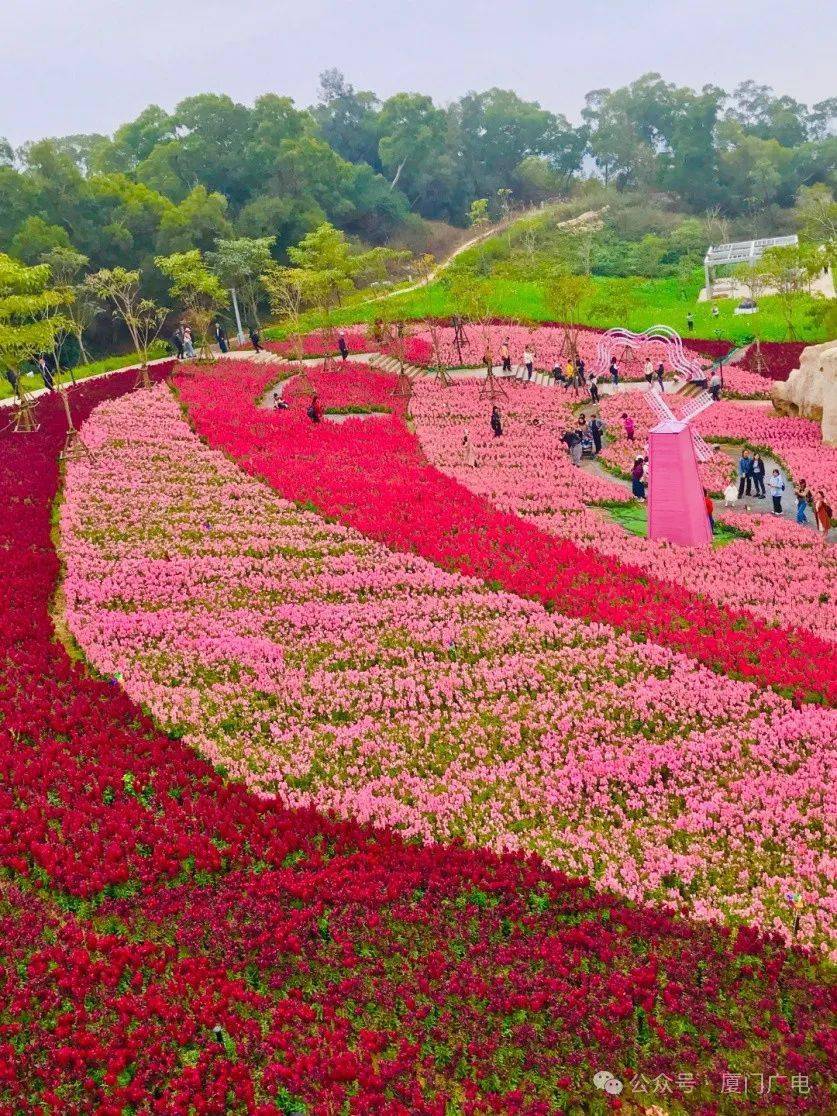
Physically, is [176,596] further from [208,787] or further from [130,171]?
[130,171]

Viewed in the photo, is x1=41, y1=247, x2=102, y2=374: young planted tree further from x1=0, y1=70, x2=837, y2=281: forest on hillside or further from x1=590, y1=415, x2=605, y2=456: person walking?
x1=590, y1=415, x2=605, y2=456: person walking

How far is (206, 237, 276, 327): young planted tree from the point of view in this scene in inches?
2026

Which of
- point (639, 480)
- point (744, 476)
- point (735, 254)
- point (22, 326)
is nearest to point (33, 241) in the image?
point (22, 326)

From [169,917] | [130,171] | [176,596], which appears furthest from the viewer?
[130,171]

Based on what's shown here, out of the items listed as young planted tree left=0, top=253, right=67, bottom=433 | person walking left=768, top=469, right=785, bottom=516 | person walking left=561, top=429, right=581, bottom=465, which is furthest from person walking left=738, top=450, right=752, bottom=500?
young planted tree left=0, top=253, right=67, bottom=433

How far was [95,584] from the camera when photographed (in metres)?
16.1

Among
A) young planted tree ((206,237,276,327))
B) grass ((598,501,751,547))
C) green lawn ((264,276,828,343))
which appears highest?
young planted tree ((206,237,276,327))

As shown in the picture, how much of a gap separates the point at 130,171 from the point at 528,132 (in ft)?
189

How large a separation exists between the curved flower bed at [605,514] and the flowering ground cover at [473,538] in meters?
0.61

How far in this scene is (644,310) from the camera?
53.8 m

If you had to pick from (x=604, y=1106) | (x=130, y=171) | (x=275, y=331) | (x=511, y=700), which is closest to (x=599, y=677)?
(x=511, y=700)

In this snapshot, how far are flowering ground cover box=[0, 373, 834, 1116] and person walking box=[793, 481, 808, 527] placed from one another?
554 inches

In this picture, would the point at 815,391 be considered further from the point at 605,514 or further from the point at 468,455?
the point at 468,455

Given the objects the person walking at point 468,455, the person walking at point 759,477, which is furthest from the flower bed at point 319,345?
the person walking at point 759,477
